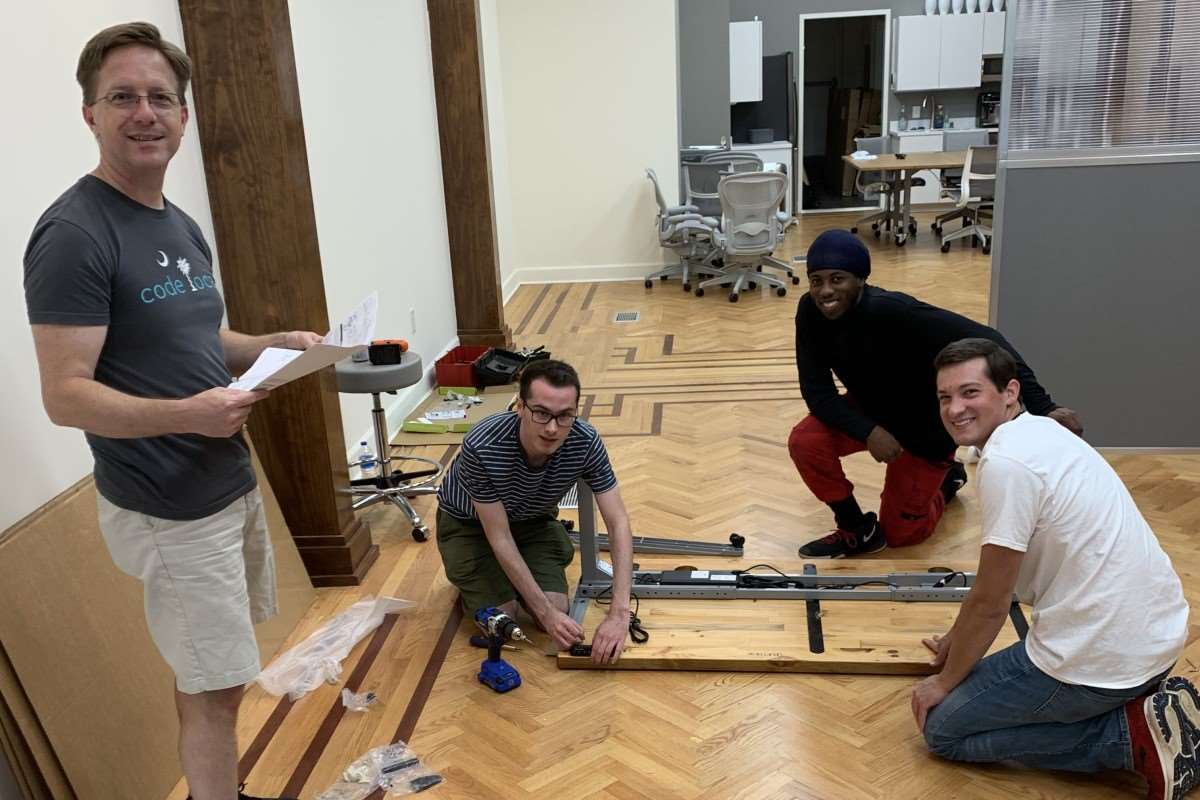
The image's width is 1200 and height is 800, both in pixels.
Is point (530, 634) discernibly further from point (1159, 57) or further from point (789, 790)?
point (1159, 57)

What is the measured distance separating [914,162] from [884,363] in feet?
21.6

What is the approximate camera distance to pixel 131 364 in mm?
1854

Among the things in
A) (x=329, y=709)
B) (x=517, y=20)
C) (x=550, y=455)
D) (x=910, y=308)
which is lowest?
(x=329, y=709)

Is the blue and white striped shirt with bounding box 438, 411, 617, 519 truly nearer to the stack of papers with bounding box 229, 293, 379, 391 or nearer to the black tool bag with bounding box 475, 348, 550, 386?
the stack of papers with bounding box 229, 293, 379, 391

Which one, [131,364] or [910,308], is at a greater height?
[131,364]

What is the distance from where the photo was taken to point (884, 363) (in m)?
3.45

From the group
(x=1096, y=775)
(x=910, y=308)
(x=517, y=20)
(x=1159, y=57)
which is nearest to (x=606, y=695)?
(x=1096, y=775)

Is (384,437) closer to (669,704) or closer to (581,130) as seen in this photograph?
(669,704)

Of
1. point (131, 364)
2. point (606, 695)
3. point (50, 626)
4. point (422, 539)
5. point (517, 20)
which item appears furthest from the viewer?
point (517, 20)

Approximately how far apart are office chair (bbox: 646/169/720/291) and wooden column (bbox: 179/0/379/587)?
5.01 meters

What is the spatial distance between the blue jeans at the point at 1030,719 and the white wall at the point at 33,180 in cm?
230

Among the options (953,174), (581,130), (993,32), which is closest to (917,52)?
(993,32)

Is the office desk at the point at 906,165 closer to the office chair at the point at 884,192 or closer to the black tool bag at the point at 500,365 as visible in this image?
the office chair at the point at 884,192

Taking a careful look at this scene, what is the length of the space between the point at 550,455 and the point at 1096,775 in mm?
1625
